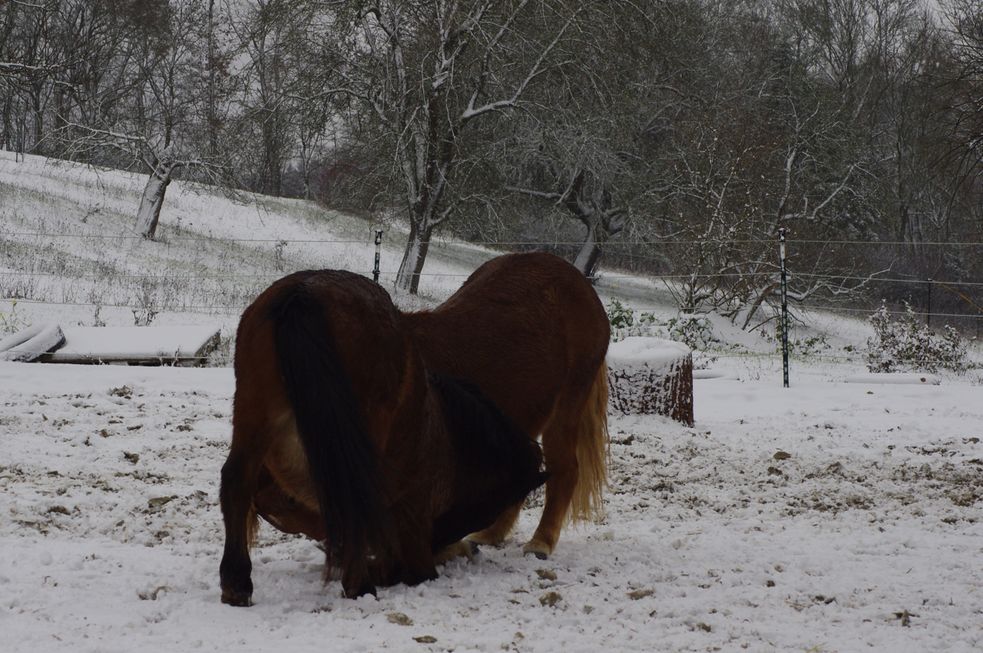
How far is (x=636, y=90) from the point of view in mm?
23328

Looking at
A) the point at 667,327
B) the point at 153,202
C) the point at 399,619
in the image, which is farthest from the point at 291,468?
the point at 153,202

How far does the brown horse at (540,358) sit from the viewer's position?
12.5ft

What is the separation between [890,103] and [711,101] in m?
12.7

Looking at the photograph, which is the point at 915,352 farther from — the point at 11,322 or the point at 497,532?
the point at 11,322

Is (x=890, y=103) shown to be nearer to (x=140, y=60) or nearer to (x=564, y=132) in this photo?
(x=564, y=132)

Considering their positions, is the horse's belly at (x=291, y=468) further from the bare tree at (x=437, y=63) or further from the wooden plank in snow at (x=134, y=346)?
the bare tree at (x=437, y=63)

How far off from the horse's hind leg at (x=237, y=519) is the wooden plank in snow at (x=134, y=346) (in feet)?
21.7

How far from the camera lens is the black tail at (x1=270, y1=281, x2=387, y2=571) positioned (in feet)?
9.34

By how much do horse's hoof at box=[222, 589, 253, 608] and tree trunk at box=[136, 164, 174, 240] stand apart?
20619mm

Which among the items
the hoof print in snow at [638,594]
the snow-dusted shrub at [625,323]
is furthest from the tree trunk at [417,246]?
the hoof print in snow at [638,594]

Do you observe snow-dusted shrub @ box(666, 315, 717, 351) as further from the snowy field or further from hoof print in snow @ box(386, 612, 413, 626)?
hoof print in snow @ box(386, 612, 413, 626)

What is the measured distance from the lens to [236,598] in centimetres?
300

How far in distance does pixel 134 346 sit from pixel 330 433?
7031 millimetres

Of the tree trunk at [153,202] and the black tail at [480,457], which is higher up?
the tree trunk at [153,202]
